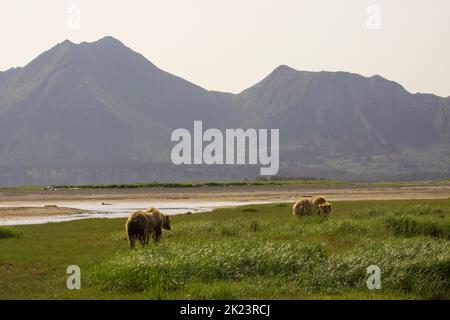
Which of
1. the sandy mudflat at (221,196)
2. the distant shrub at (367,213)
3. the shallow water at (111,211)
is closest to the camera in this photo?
the distant shrub at (367,213)

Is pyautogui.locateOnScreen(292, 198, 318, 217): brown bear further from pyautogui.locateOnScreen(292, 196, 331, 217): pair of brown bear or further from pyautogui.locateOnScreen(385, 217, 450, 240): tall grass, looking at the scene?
pyautogui.locateOnScreen(385, 217, 450, 240): tall grass

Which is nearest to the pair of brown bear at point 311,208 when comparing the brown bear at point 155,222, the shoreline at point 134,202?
the brown bear at point 155,222

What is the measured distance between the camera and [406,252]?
21.6 m

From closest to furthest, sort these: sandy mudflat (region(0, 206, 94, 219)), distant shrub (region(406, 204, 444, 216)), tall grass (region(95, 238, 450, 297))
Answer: tall grass (region(95, 238, 450, 297)), distant shrub (region(406, 204, 444, 216)), sandy mudflat (region(0, 206, 94, 219))

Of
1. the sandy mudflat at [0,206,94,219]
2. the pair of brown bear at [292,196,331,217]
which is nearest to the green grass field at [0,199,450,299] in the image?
the pair of brown bear at [292,196,331,217]

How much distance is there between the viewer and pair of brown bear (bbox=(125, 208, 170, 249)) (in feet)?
85.7

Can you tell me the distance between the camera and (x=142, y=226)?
26.4 meters

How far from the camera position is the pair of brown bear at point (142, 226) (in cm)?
2612
